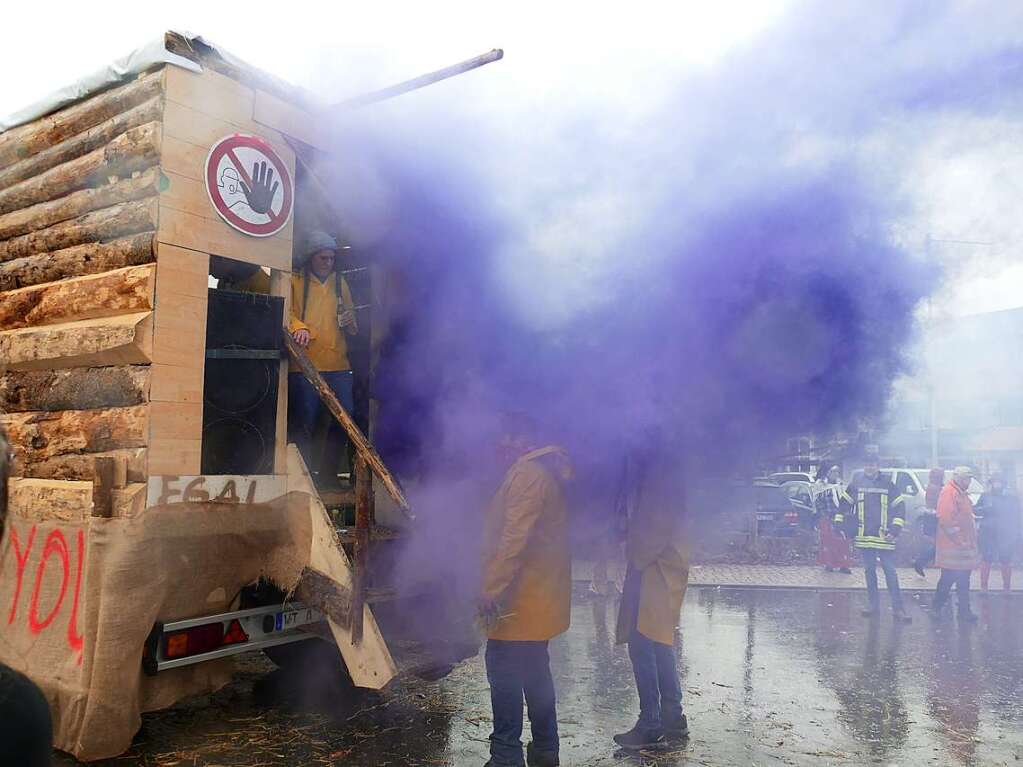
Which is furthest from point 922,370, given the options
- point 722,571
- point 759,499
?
point 759,499

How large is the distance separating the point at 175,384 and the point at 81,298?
2.63ft

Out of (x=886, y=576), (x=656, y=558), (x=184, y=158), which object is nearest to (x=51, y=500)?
(x=184, y=158)

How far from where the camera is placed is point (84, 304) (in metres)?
4.23

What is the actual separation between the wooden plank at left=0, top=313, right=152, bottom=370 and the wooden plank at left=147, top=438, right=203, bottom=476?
419mm

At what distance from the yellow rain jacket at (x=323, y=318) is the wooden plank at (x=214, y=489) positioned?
121cm

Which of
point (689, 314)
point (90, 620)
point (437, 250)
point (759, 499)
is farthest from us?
point (759, 499)

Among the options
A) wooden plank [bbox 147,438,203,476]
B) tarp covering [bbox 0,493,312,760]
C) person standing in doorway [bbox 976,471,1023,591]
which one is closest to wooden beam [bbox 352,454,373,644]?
tarp covering [bbox 0,493,312,760]

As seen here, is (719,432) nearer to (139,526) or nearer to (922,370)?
(922,370)

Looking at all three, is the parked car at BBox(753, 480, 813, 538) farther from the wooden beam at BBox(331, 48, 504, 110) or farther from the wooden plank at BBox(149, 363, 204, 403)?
the wooden plank at BBox(149, 363, 204, 403)

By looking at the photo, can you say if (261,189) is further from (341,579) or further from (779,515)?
(779,515)

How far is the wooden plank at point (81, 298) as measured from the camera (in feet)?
12.9

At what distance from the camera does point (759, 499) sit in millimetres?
13555

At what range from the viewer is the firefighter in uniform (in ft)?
28.6

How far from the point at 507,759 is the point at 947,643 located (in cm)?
556
